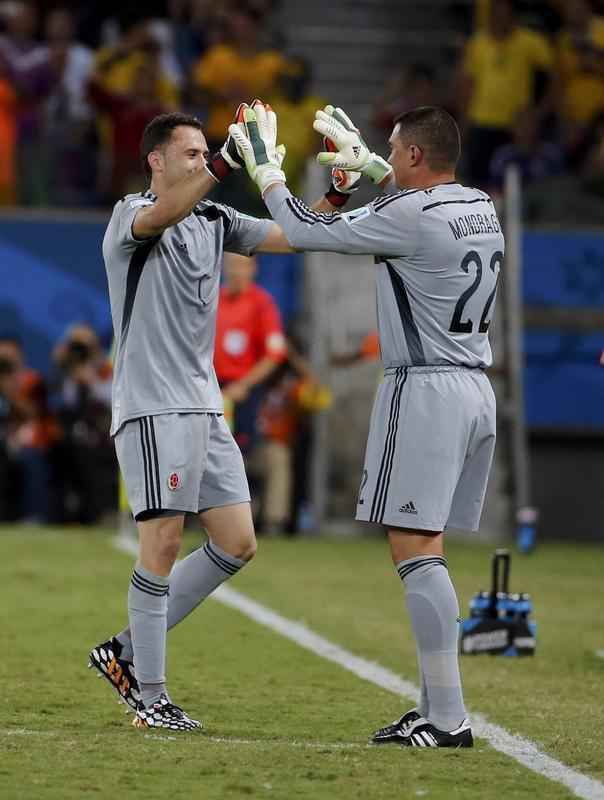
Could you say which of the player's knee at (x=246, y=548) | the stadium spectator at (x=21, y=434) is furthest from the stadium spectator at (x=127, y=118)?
the player's knee at (x=246, y=548)

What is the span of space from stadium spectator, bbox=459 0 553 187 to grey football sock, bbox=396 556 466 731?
37.4ft

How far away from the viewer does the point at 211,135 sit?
16.1m

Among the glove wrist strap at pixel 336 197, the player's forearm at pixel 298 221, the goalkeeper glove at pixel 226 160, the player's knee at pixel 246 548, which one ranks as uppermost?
the goalkeeper glove at pixel 226 160

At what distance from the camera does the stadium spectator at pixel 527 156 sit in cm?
1652

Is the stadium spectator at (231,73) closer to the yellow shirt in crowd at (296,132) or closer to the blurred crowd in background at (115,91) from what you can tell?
the blurred crowd in background at (115,91)

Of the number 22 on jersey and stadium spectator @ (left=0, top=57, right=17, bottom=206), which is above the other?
stadium spectator @ (left=0, top=57, right=17, bottom=206)

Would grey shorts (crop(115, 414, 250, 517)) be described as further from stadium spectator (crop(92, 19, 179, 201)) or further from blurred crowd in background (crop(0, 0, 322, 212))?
stadium spectator (crop(92, 19, 179, 201))

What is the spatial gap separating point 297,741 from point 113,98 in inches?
427

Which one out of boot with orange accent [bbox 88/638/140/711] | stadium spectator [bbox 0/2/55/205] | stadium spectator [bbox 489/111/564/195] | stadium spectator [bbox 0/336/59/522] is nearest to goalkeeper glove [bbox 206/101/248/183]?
boot with orange accent [bbox 88/638/140/711]

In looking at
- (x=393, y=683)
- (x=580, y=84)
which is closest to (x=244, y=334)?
(x=580, y=84)

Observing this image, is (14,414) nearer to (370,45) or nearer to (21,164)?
(21,164)

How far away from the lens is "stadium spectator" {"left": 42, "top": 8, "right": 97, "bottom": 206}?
1568 cm

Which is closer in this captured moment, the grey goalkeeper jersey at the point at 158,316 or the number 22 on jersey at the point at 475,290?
the number 22 on jersey at the point at 475,290

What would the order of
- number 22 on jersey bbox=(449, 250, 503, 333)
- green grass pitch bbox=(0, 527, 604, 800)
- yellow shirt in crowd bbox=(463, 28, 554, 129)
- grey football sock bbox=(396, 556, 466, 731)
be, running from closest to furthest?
1. green grass pitch bbox=(0, 527, 604, 800)
2. grey football sock bbox=(396, 556, 466, 731)
3. number 22 on jersey bbox=(449, 250, 503, 333)
4. yellow shirt in crowd bbox=(463, 28, 554, 129)
